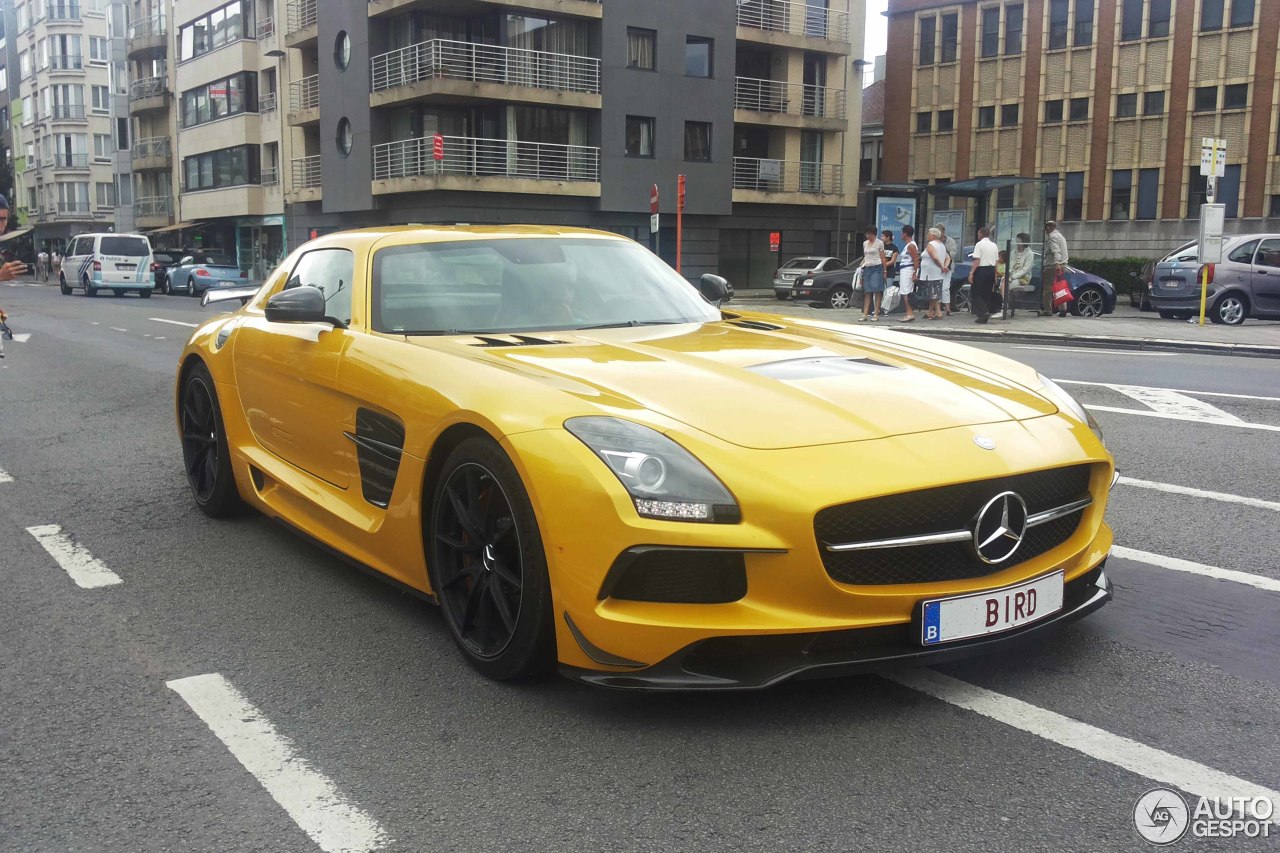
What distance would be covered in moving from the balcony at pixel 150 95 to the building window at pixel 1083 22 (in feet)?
143

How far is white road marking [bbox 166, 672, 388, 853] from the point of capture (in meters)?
2.72

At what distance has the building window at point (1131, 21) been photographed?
46.0 m

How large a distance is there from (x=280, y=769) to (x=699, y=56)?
42618 millimetres

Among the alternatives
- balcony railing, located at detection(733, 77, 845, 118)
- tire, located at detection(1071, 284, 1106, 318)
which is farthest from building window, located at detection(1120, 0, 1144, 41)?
tire, located at detection(1071, 284, 1106, 318)

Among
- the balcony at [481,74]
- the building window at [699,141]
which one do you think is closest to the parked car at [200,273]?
the balcony at [481,74]

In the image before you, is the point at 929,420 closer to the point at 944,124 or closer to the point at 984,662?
the point at 984,662

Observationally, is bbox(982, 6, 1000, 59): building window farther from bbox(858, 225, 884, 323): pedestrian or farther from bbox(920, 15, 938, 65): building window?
bbox(858, 225, 884, 323): pedestrian

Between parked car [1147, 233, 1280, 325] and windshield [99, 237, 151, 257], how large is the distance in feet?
102

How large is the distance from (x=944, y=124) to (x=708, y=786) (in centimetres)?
5273

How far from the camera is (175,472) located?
719 centimetres

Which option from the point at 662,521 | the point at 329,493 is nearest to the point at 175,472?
the point at 329,493

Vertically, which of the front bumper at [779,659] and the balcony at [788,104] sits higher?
the balcony at [788,104]

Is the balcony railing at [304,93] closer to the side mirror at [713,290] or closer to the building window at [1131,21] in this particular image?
the building window at [1131,21]

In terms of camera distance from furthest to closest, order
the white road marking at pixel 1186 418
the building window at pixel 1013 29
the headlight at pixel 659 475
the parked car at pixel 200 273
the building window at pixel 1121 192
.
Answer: the building window at pixel 1013 29 → the building window at pixel 1121 192 → the parked car at pixel 200 273 → the white road marking at pixel 1186 418 → the headlight at pixel 659 475
